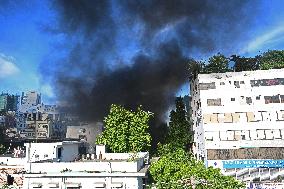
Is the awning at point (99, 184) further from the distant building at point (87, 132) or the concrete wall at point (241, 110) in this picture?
the distant building at point (87, 132)

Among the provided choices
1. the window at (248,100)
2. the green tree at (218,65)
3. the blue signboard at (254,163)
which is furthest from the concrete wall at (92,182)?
the green tree at (218,65)

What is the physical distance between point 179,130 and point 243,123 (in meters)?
10.9

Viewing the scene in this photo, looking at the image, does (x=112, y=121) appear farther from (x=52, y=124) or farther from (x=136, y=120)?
(x=52, y=124)

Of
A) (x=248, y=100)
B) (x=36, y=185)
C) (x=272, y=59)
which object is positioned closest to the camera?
(x=36, y=185)

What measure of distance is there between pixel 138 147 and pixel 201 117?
30.6ft

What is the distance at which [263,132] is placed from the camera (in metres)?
39.3

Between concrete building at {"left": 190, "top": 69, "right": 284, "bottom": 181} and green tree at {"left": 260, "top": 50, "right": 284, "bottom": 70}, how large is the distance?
1624 centimetres

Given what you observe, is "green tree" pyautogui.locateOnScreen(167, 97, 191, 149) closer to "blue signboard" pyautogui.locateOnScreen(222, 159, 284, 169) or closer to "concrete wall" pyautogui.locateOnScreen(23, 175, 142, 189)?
"blue signboard" pyautogui.locateOnScreen(222, 159, 284, 169)

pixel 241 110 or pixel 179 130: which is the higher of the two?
pixel 241 110

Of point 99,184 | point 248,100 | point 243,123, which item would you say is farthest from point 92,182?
point 248,100

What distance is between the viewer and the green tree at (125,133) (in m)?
41.9

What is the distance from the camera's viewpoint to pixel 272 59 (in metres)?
58.5

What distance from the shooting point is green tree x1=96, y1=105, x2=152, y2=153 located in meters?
41.9

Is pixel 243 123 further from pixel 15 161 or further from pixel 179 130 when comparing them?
pixel 15 161
